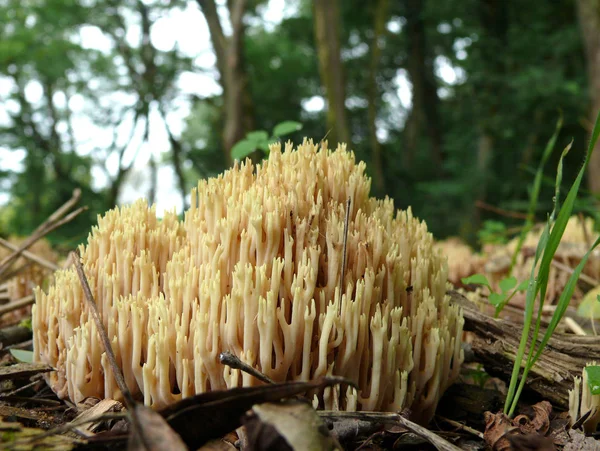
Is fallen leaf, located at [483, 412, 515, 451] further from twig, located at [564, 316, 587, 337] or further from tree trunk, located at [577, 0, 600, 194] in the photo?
tree trunk, located at [577, 0, 600, 194]

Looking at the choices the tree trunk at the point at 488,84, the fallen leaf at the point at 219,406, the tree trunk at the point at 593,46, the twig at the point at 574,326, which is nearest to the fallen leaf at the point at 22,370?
the fallen leaf at the point at 219,406

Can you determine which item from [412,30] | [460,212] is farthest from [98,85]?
[460,212]

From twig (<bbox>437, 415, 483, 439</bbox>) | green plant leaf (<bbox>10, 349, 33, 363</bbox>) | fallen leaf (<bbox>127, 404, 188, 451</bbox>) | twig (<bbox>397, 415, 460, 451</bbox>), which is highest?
fallen leaf (<bbox>127, 404, 188, 451</bbox>)

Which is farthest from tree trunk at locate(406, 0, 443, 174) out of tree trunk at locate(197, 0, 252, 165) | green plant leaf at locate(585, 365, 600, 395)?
green plant leaf at locate(585, 365, 600, 395)

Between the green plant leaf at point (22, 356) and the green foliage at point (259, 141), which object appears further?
the green foliage at point (259, 141)

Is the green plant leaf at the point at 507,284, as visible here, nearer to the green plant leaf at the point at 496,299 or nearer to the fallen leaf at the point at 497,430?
the green plant leaf at the point at 496,299

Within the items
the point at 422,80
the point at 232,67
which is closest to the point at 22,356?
the point at 232,67

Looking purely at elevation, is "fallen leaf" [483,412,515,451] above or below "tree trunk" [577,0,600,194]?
below
